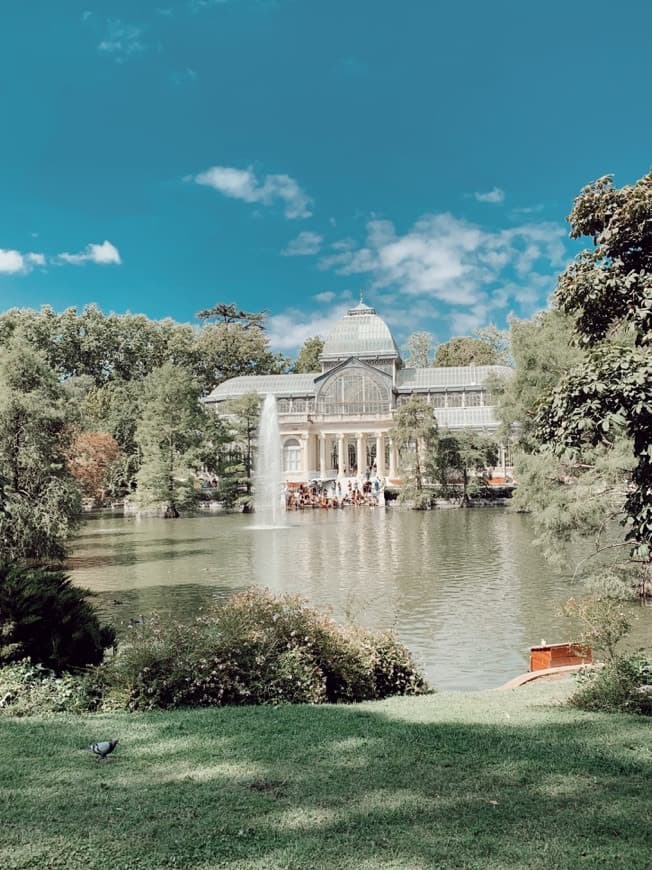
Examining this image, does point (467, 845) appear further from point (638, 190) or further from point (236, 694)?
point (638, 190)

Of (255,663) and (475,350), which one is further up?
(475,350)

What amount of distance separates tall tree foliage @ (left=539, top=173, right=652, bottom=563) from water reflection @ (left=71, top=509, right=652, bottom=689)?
3.94m

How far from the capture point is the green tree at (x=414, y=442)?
42.8 meters

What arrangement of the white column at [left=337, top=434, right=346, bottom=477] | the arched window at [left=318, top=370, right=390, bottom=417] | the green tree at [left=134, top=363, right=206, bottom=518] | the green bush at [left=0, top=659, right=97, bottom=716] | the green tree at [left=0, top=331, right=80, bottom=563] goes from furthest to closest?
the arched window at [left=318, top=370, right=390, bottom=417] < the white column at [left=337, top=434, right=346, bottom=477] < the green tree at [left=134, top=363, right=206, bottom=518] < the green tree at [left=0, top=331, right=80, bottom=563] < the green bush at [left=0, top=659, right=97, bottom=716]

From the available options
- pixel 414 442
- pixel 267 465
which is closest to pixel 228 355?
pixel 267 465

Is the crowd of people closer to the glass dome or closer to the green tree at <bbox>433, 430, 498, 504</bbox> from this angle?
the green tree at <bbox>433, 430, 498, 504</bbox>

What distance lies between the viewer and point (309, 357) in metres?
79.1

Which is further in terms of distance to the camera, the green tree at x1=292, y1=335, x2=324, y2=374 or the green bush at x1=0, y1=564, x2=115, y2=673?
the green tree at x1=292, y1=335, x2=324, y2=374

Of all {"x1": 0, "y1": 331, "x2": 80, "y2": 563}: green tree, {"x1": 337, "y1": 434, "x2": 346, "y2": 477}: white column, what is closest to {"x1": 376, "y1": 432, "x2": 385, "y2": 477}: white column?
{"x1": 337, "y1": 434, "x2": 346, "y2": 477}: white column

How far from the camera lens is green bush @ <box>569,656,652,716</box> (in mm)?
5965

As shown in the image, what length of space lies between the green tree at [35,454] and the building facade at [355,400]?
39.2 metres

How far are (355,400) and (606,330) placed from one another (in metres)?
54.3

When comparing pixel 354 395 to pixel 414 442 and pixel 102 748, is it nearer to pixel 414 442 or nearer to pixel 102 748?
pixel 414 442

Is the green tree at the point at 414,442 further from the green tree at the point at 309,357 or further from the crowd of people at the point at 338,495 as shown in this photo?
the green tree at the point at 309,357
